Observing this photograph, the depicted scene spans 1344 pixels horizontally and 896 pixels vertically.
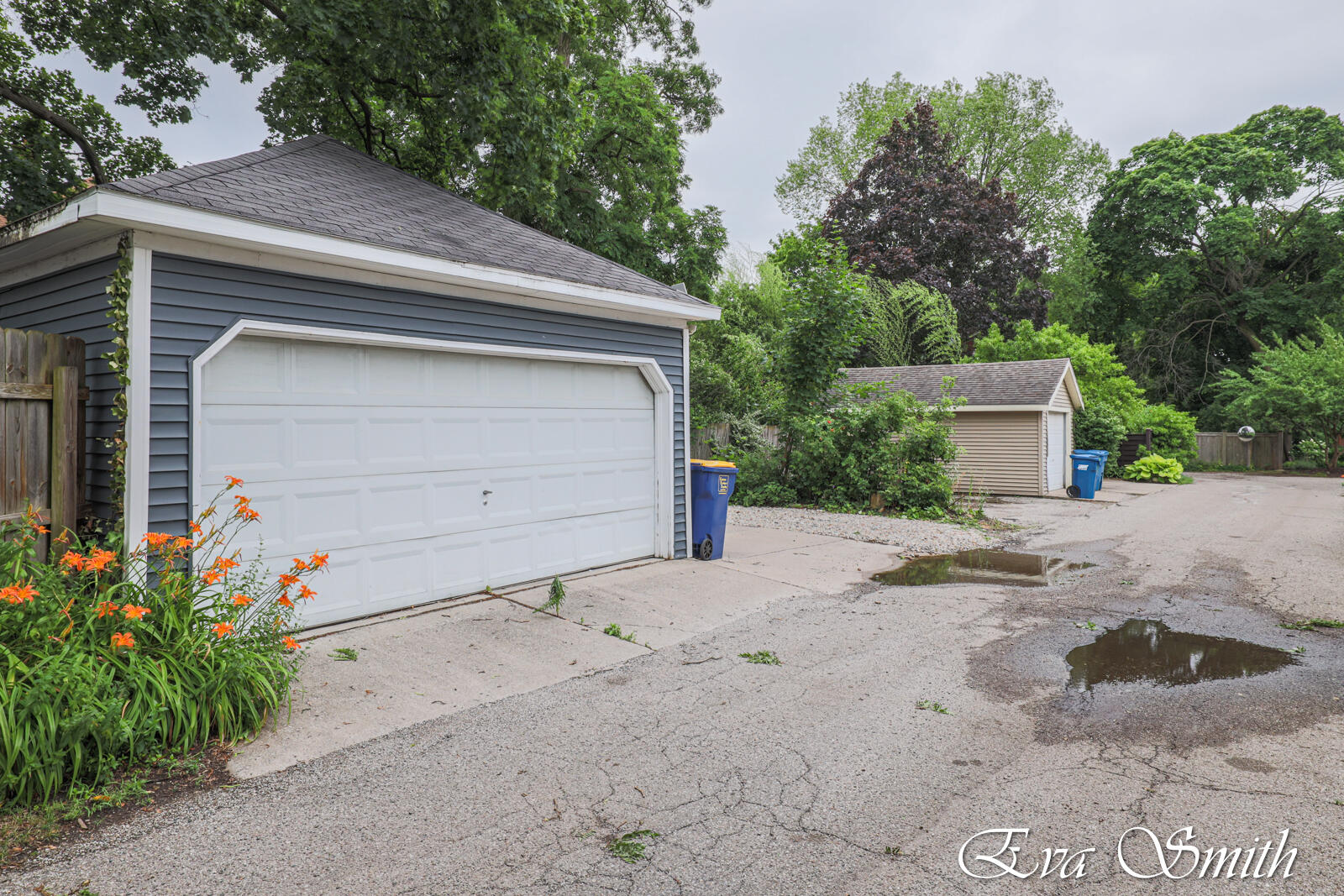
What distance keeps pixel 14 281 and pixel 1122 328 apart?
34.7 m

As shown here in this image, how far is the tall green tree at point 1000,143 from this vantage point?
113 feet

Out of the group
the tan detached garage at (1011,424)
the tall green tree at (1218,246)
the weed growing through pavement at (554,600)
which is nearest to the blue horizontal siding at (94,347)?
the weed growing through pavement at (554,600)

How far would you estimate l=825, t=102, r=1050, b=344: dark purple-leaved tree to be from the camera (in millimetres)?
27656

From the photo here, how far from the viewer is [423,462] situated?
6.00 meters

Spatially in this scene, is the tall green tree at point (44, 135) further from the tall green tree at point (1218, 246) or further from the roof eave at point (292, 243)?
the tall green tree at point (1218, 246)

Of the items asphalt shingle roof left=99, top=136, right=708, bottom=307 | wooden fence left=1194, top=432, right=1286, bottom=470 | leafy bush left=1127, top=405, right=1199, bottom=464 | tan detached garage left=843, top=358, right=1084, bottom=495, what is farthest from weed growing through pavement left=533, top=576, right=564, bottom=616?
wooden fence left=1194, top=432, right=1286, bottom=470

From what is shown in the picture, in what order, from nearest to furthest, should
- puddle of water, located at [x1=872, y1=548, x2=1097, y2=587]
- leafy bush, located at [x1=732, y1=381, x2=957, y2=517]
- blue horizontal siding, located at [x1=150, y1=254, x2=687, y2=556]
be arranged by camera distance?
blue horizontal siding, located at [x1=150, y1=254, x2=687, y2=556] < puddle of water, located at [x1=872, y1=548, x2=1097, y2=587] < leafy bush, located at [x1=732, y1=381, x2=957, y2=517]

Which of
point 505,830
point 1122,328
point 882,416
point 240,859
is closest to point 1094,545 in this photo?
point 882,416

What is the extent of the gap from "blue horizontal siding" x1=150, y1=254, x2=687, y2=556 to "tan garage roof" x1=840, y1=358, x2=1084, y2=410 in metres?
10.8

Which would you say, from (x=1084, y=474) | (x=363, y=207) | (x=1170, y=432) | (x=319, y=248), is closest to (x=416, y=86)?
(x=363, y=207)

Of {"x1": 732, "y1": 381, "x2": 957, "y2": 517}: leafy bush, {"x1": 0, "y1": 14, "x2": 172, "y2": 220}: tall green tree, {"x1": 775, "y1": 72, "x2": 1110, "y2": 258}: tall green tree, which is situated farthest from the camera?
{"x1": 775, "y1": 72, "x2": 1110, "y2": 258}: tall green tree

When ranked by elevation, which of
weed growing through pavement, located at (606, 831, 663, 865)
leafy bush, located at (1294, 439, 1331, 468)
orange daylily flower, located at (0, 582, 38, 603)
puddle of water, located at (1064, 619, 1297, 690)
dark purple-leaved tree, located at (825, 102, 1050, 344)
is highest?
dark purple-leaved tree, located at (825, 102, 1050, 344)

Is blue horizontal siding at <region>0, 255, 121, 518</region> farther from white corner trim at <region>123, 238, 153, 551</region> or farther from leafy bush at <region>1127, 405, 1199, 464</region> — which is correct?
leafy bush at <region>1127, 405, 1199, 464</region>

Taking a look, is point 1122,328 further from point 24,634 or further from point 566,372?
point 24,634
